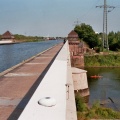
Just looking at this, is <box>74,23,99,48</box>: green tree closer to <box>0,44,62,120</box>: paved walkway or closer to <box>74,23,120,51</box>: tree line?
<box>74,23,120,51</box>: tree line

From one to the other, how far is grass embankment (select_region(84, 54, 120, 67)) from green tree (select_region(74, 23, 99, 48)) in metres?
19.2

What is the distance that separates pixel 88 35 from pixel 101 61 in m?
27.9

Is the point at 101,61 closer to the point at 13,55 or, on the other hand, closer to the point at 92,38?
the point at 13,55

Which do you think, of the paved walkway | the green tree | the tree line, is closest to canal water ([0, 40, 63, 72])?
the paved walkway

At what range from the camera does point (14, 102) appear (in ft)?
30.0

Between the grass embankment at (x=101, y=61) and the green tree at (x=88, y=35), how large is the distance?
1925cm

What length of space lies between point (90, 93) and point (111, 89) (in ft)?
10.4

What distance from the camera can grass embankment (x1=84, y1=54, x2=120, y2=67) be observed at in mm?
58781

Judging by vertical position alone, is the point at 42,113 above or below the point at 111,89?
above

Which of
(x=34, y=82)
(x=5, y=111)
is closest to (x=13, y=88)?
(x=34, y=82)

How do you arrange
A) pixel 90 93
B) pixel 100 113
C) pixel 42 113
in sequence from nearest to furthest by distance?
1. pixel 42 113
2. pixel 100 113
3. pixel 90 93

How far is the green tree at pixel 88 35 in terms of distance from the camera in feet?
264

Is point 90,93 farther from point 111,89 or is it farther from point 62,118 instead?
point 62,118

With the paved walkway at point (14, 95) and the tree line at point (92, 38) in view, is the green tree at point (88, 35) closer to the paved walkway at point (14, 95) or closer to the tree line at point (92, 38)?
the tree line at point (92, 38)
